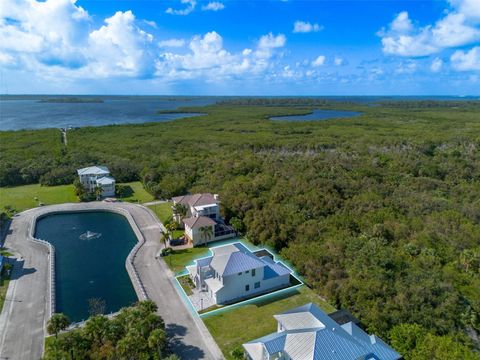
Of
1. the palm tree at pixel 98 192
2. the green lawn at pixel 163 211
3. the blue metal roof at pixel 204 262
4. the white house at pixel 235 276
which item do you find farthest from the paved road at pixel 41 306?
the palm tree at pixel 98 192

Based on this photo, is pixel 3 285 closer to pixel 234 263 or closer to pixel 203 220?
pixel 203 220

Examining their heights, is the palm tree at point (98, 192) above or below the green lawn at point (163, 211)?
above

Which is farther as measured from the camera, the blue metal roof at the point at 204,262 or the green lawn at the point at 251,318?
the blue metal roof at the point at 204,262

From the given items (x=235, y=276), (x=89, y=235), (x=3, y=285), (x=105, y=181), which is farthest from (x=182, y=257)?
(x=105, y=181)

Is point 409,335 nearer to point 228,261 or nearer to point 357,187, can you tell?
point 228,261

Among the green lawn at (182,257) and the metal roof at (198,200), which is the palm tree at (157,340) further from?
the metal roof at (198,200)

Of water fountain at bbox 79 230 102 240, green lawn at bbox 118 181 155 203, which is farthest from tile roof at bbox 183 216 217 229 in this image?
green lawn at bbox 118 181 155 203

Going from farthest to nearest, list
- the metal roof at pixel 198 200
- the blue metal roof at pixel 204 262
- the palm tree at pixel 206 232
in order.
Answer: the metal roof at pixel 198 200
the palm tree at pixel 206 232
the blue metal roof at pixel 204 262
